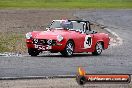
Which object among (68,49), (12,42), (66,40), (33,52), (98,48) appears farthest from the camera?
(12,42)

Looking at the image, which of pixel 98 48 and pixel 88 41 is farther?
pixel 98 48

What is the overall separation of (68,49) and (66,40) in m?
0.39

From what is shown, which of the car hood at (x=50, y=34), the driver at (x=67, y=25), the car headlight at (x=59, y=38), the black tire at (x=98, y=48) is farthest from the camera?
the black tire at (x=98, y=48)

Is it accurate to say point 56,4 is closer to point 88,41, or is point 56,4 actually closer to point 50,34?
point 88,41

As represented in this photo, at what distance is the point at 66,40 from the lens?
21641mm

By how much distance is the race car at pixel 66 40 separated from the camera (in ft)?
70.5

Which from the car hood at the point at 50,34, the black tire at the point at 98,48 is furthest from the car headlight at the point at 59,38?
the black tire at the point at 98,48

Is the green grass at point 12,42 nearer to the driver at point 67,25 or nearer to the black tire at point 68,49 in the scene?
the driver at point 67,25

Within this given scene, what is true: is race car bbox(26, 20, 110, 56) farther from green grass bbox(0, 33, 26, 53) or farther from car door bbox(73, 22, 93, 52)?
green grass bbox(0, 33, 26, 53)

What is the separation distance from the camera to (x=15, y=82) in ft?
43.9

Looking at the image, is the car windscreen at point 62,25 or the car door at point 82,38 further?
the car windscreen at point 62,25

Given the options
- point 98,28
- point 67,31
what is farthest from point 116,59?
point 98,28

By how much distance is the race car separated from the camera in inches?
846

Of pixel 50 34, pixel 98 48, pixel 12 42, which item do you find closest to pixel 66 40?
pixel 50 34
